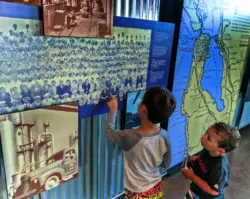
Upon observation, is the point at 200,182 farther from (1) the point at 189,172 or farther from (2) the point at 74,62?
(2) the point at 74,62

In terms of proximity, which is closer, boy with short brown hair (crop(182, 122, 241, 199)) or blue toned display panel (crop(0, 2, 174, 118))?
blue toned display panel (crop(0, 2, 174, 118))

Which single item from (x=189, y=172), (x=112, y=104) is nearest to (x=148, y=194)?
(x=189, y=172)

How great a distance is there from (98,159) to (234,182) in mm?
1994

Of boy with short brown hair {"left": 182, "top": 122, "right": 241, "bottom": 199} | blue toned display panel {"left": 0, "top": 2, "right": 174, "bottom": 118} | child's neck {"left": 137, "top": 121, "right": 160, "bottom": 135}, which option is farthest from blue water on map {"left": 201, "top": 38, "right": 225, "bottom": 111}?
child's neck {"left": 137, "top": 121, "right": 160, "bottom": 135}

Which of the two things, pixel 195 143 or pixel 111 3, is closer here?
pixel 111 3

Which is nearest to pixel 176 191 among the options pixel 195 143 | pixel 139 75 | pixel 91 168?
pixel 195 143

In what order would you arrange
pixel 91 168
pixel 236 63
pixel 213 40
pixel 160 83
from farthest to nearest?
pixel 236 63, pixel 213 40, pixel 160 83, pixel 91 168

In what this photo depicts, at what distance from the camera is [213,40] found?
2.62 meters

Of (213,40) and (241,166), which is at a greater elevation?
(213,40)

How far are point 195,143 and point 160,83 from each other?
4.15ft

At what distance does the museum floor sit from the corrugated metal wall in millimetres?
865

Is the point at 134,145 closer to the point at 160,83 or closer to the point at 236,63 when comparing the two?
the point at 160,83

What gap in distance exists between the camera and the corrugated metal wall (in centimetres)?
166

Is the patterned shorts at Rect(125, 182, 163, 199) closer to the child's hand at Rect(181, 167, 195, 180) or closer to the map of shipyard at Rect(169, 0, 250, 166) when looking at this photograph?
the child's hand at Rect(181, 167, 195, 180)
